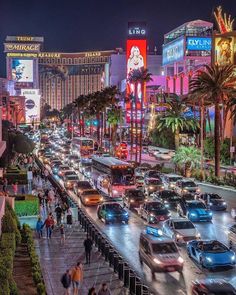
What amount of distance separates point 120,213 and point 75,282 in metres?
16.6

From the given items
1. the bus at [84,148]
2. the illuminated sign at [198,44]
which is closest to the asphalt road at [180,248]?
the bus at [84,148]

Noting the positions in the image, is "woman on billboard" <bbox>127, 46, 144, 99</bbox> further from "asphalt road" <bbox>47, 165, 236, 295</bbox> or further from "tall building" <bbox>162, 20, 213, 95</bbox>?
"asphalt road" <bbox>47, 165, 236, 295</bbox>

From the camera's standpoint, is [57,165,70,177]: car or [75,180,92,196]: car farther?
[57,165,70,177]: car

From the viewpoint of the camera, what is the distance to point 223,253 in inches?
966

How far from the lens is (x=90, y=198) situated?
147 ft

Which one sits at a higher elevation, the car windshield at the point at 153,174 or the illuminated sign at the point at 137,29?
the illuminated sign at the point at 137,29

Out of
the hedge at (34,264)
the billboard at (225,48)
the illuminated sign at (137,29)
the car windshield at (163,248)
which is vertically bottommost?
the hedge at (34,264)

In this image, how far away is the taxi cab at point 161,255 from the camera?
920 inches

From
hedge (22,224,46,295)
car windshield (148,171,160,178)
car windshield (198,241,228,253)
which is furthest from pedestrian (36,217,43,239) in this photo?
car windshield (148,171,160,178)

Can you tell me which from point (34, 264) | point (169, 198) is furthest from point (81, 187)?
point (34, 264)

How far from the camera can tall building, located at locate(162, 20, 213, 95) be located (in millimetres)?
126312

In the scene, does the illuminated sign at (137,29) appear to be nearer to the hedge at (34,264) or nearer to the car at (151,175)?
the car at (151,175)

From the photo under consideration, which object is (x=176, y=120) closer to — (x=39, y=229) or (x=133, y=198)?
(x=133, y=198)

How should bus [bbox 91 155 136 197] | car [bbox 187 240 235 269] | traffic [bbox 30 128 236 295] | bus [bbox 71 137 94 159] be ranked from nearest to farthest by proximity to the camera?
traffic [bbox 30 128 236 295]
car [bbox 187 240 235 269]
bus [bbox 91 155 136 197]
bus [bbox 71 137 94 159]
